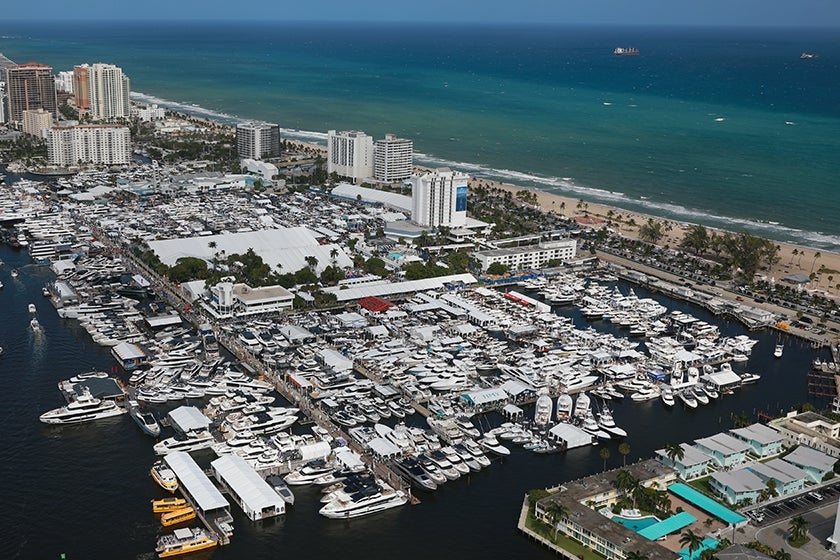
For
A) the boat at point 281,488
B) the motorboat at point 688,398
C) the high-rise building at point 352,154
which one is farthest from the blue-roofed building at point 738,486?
the high-rise building at point 352,154

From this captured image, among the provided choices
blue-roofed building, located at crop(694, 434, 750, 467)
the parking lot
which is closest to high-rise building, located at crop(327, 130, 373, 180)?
blue-roofed building, located at crop(694, 434, 750, 467)

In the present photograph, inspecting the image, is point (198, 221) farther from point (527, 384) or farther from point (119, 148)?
point (527, 384)

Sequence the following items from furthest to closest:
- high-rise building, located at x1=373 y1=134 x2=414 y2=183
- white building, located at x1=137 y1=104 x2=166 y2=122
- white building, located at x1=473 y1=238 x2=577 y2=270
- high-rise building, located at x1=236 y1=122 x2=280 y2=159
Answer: white building, located at x1=137 y1=104 x2=166 y2=122, high-rise building, located at x1=236 y1=122 x2=280 y2=159, high-rise building, located at x1=373 y1=134 x2=414 y2=183, white building, located at x1=473 y1=238 x2=577 y2=270

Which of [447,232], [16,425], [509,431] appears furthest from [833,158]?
[16,425]

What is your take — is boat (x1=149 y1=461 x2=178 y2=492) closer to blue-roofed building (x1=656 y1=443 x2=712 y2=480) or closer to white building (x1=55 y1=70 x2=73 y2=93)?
blue-roofed building (x1=656 y1=443 x2=712 y2=480)

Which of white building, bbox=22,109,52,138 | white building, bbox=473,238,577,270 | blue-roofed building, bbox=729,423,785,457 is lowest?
blue-roofed building, bbox=729,423,785,457

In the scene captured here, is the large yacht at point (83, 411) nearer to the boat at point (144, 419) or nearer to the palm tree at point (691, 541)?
the boat at point (144, 419)

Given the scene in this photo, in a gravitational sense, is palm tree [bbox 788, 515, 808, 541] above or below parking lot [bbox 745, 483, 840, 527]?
above
